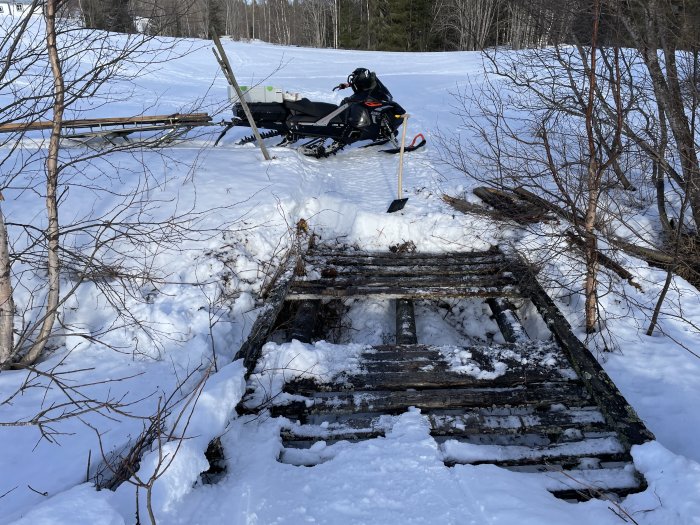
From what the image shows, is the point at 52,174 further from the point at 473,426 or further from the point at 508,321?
the point at 508,321

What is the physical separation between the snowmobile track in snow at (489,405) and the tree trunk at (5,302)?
1612mm

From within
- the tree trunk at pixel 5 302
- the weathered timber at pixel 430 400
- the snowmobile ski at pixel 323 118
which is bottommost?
the weathered timber at pixel 430 400

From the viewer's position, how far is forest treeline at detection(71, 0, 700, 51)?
3703mm

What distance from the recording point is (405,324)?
14.6 ft

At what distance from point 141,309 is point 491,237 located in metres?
4.00

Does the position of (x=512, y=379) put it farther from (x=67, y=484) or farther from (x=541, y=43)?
(x=541, y=43)

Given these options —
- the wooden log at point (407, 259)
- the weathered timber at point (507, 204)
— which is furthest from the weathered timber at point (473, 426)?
the weathered timber at point (507, 204)

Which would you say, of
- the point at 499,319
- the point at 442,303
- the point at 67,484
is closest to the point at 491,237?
the point at 442,303

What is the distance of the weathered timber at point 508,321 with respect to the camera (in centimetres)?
408

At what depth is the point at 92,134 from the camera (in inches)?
291

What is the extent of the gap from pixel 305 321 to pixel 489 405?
72.4 inches

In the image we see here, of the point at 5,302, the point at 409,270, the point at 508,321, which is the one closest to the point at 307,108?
the point at 409,270

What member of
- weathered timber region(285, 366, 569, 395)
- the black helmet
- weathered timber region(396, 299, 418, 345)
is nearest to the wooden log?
weathered timber region(396, 299, 418, 345)

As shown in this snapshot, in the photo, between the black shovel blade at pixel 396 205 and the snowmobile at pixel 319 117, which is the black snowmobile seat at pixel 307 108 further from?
the black shovel blade at pixel 396 205
